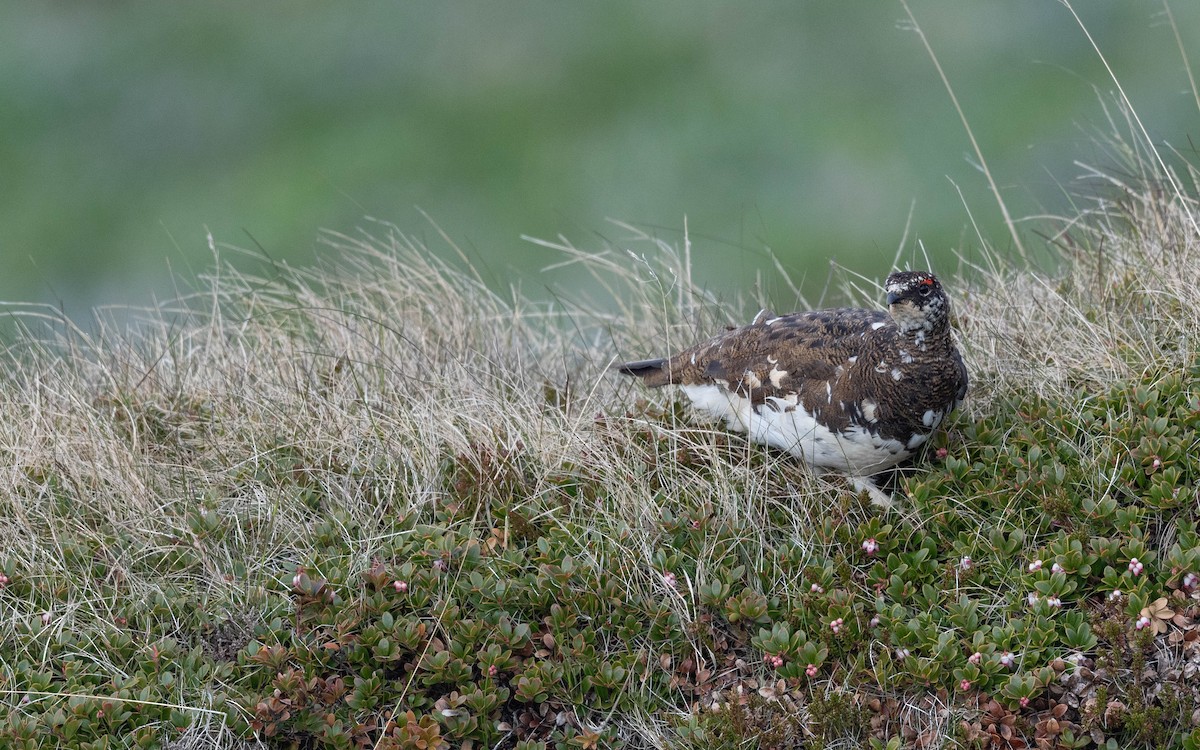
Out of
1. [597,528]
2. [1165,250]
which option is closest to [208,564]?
[597,528]

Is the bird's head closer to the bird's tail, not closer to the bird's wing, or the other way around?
the bird's wing

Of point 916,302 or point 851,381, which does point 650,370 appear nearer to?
point 851,381

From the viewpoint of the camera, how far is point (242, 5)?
22.0 m

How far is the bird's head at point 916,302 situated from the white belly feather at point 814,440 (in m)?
0.40

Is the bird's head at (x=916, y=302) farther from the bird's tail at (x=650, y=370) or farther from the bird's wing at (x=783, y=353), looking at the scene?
the bird's tail at (x=650, y=370)

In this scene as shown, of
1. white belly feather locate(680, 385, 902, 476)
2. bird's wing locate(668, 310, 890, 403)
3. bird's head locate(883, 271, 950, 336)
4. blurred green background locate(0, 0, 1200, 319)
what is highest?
bird's head locate(883, 271, 950, 336)

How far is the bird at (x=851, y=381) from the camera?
4.14 meters

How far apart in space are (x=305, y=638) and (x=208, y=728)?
429 millimetres

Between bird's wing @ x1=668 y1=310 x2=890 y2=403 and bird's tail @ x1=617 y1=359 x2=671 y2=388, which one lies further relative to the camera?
bird's tail @ x1=617 y1=359 x2=671 y2=388

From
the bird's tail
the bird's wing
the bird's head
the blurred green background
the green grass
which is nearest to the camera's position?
the green grass

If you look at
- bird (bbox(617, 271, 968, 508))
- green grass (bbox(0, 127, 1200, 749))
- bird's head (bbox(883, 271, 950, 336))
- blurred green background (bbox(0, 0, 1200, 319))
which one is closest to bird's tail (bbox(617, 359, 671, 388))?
green grass (bbox(0, 127, 1200, 749))

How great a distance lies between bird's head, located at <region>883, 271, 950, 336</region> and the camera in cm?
408

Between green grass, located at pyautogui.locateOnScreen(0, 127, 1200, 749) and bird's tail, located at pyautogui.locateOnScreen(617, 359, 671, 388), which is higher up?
bird's tail, located at pyautogui.locateOnScreen(617, 359, 671, 388)

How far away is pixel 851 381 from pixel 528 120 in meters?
16.0
